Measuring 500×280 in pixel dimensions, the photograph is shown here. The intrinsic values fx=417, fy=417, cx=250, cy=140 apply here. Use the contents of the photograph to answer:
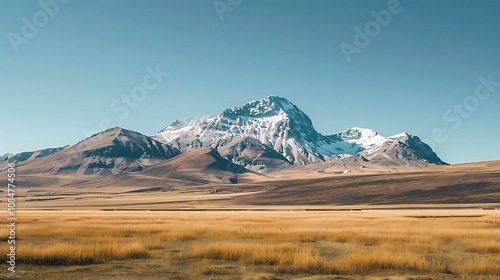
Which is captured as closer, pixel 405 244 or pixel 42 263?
pixel 42 263

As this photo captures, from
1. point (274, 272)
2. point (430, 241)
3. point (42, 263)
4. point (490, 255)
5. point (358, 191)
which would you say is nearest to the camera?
point (274, 272)

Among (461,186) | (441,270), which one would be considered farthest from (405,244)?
(461,186)

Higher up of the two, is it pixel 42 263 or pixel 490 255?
pixel 42 263

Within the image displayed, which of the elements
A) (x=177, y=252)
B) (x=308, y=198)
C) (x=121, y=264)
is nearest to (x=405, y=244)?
(x=177, y=252)

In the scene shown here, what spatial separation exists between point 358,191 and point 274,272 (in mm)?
190317

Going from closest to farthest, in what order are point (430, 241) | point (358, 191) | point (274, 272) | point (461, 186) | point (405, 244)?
point (274, 272), point (405, 244), point (430, 241), point (461, 186), point (358, 191)

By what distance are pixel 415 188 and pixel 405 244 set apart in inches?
7205

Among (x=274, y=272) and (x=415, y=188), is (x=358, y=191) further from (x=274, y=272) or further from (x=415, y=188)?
(x=274, y=272)

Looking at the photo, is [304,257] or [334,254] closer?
[304,257]

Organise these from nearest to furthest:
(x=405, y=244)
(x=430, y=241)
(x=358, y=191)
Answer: (x=405, y=244) < (x=430, y=241) < (x=358, y=191)

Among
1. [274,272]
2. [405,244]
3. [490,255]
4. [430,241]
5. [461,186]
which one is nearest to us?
[274,272]

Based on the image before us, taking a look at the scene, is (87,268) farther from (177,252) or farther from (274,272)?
(274,272)

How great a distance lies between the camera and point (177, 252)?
2322 cm

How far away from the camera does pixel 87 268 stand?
17.7m
